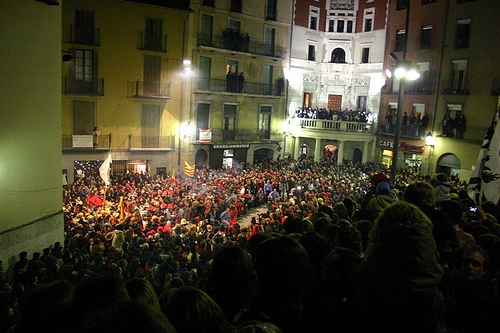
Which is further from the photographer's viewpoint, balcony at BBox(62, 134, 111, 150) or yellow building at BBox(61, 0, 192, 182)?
yellow building at BBox(61, 0, 192, 182)

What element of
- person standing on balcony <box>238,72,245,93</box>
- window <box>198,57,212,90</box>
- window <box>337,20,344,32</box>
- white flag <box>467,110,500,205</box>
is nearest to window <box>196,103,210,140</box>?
window <box>198,57,212,90</box>

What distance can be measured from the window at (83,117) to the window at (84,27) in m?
3.82

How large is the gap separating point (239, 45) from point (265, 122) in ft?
22.3

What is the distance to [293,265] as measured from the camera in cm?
363

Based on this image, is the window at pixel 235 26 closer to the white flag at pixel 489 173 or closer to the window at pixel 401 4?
the window at pixel 401 4

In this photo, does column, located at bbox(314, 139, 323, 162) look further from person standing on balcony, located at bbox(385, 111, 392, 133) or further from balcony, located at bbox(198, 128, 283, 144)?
person standing on balcony, located at bbox(385, 111, 392, 133)

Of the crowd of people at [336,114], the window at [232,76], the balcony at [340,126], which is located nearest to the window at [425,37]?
the crowd of people at [336,114]

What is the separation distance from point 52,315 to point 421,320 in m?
2.89

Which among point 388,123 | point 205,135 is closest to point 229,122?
point 205,135

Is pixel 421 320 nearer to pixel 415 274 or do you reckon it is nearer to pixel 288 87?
pixel 415 274

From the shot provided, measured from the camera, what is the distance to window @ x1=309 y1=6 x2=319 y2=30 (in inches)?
1497

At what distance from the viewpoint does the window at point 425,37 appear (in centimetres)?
3104

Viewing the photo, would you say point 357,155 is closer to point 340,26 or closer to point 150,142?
point 340,26

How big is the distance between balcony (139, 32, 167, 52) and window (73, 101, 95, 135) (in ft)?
16.9
